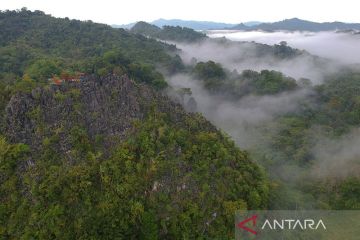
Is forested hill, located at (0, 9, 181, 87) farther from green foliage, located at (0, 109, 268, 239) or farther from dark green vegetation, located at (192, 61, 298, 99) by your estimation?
green foliage, located at (0, 109, 268, 239)

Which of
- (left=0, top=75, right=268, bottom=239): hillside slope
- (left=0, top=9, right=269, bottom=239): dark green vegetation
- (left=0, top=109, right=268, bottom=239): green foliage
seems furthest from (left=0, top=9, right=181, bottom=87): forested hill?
(left=0, top=109, right=268, bottom=239): green foliage

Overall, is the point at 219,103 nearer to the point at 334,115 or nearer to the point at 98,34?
the point at 334,115

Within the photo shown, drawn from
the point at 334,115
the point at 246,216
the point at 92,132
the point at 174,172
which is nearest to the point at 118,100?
the point at 92,132

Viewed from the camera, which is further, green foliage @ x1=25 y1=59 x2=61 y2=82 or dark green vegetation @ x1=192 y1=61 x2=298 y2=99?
dark green vegetation @ x1=192 y1=61 x2=298 y2=99

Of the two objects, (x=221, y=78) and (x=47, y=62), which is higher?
(x=47, y=62)

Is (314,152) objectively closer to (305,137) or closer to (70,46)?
(305,137)

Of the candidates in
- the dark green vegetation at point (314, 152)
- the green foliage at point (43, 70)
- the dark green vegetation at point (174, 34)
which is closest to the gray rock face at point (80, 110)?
the green foliage at point (43, 70)
